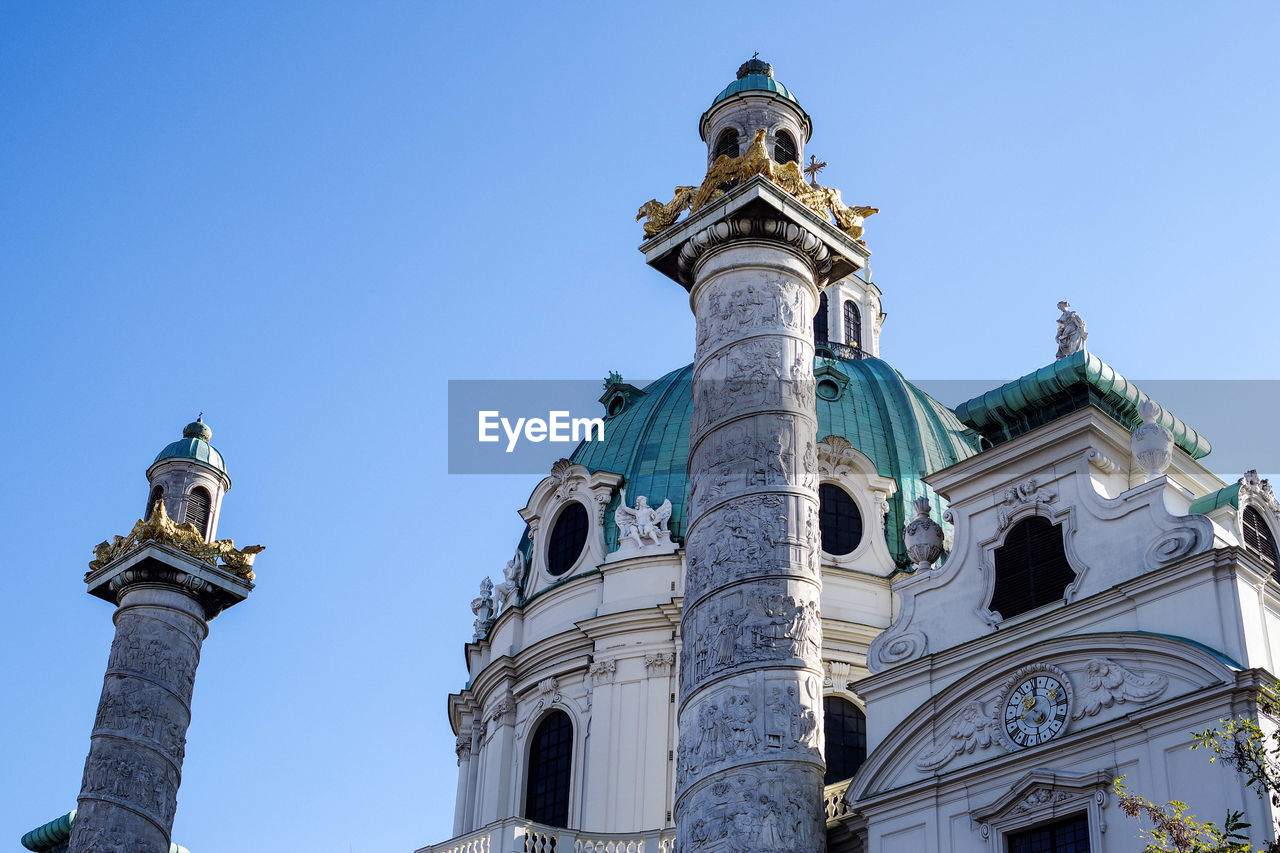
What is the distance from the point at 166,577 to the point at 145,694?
8.40ft

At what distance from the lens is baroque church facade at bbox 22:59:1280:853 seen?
19797 mm

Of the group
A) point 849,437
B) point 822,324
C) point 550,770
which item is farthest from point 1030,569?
point 822,324

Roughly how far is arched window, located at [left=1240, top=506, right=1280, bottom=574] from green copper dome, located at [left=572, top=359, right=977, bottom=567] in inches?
519

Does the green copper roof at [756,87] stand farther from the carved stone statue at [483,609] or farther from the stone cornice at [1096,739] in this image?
the carved stone statue at [483,609]

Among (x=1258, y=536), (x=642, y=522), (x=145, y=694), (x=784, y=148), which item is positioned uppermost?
(x=642, y=522)

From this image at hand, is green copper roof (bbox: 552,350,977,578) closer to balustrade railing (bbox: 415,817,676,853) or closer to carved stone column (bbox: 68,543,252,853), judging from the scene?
balustrade railing (bbox: 415,817,676,853)

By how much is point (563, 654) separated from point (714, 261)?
15.6 meters

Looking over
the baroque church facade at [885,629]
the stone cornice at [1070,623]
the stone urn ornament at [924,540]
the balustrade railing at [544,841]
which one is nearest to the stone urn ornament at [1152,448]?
the baroque church facade at [885,629]

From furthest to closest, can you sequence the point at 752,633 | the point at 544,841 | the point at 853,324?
the point at 853,324 < the point at 544,841 < the point at 752,633

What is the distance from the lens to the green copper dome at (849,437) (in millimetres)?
37906

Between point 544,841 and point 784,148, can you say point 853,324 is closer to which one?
point 544,841

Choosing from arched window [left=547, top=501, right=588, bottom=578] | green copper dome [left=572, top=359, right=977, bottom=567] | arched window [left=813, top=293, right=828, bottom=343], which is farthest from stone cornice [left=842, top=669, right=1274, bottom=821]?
arched window [left=813, top=293, right=828, bottom=343]

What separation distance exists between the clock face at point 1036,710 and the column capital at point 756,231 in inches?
256

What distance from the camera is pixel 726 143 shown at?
984 inches
